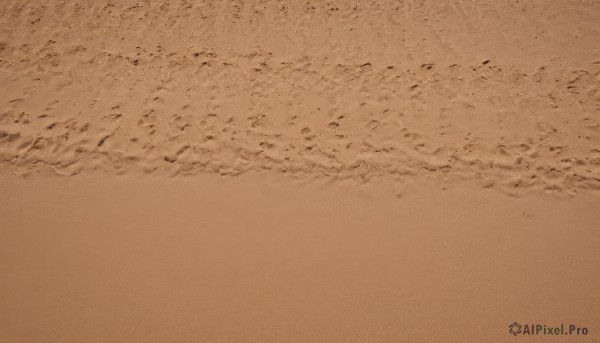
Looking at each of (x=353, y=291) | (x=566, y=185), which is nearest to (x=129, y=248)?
(x=353, y=291)

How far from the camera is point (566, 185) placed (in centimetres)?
448

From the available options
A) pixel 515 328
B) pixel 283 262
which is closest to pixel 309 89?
pixel 283 262

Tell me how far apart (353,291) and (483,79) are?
12.1 ft

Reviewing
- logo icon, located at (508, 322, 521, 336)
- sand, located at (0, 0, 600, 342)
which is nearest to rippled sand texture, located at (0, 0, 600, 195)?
sand, located at (0, 0, 600, 342)

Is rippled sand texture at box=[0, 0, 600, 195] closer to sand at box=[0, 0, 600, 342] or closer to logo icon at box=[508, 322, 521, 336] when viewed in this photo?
sand at box=[0, 0, 600, 342]

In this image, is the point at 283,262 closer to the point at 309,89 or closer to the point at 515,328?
the point at 515,328

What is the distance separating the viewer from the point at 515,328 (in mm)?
3480

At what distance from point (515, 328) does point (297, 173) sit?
101 inches

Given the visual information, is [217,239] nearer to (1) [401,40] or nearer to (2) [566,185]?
(2) [566,185]

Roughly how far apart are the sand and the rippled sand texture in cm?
3

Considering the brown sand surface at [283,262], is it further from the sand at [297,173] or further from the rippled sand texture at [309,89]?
the rippled sand texture at [309,89]

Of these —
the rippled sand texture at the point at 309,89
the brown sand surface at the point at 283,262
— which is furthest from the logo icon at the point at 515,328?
the rippled sand texture at the point at 309,89

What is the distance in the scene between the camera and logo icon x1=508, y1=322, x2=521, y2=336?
136 inches

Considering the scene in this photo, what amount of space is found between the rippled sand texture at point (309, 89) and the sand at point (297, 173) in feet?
0.10
